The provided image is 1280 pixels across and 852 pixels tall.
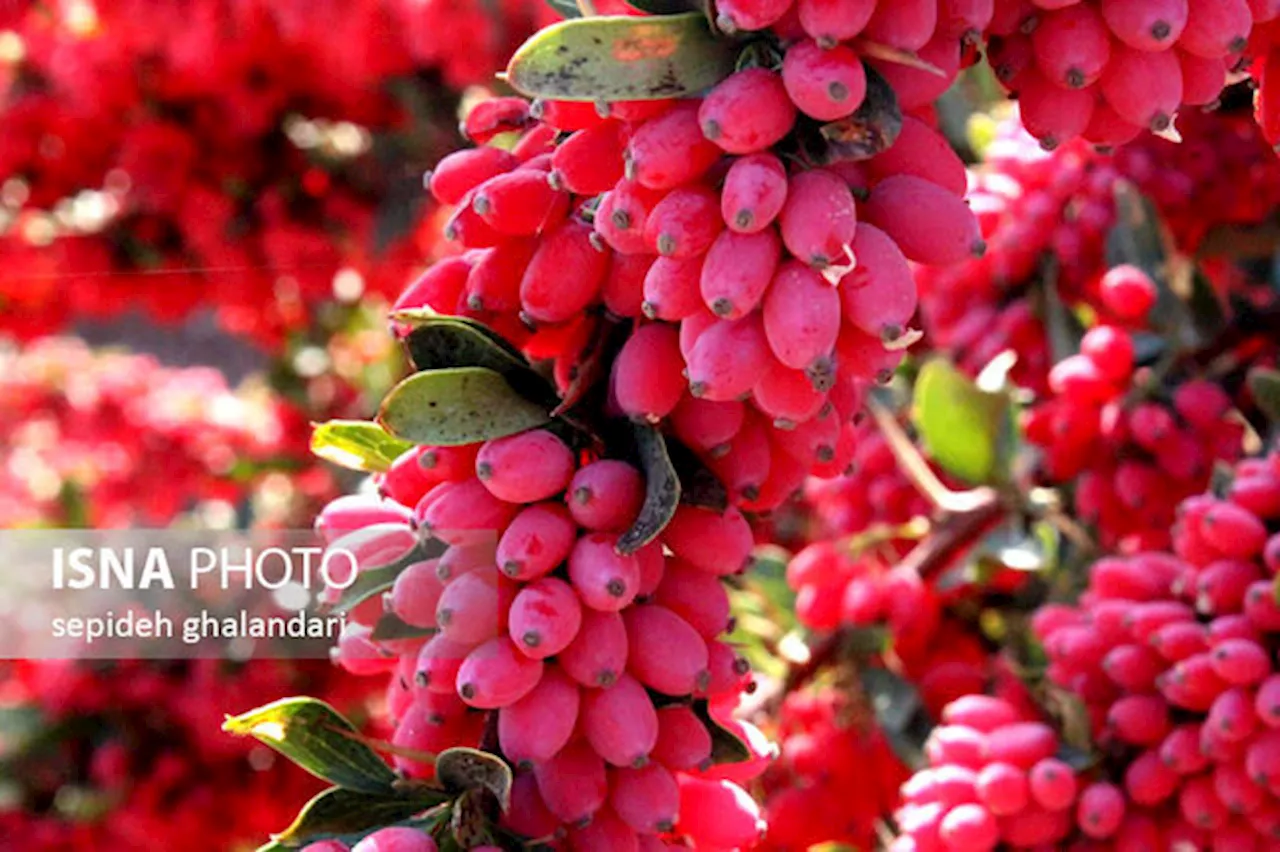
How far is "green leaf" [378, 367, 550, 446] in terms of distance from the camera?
0.62 meters

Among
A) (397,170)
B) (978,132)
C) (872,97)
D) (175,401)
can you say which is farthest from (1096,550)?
(175,401)

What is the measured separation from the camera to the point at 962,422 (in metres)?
1.21

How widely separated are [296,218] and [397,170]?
171mm

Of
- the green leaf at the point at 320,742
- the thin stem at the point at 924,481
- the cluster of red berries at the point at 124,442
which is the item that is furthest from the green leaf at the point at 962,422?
the cluster of red berries at the point at 124,442

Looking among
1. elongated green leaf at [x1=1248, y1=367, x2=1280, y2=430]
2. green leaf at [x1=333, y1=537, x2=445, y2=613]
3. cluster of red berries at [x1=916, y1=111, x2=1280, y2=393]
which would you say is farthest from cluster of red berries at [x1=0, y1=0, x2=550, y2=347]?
green leaf at [x1=333, y1=537, x2=445, y2=613]

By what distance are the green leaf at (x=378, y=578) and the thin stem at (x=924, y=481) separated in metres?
0.66

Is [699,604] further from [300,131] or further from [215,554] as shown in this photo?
[300,131]

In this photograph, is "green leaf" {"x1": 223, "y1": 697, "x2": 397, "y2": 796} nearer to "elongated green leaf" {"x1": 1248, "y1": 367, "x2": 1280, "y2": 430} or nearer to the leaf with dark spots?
the leaf with dark spots

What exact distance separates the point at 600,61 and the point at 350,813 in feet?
1.13

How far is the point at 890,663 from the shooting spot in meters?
1.20

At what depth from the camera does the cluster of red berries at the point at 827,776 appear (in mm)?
1140

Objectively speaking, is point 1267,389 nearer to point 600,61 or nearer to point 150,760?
point 600,61

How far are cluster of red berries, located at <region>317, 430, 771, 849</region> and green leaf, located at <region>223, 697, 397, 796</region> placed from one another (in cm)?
2

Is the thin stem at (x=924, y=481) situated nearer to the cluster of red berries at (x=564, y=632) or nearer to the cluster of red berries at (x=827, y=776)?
the cluster of red berries at (x=827, y=776)
